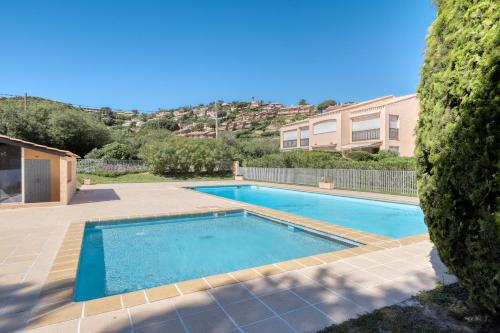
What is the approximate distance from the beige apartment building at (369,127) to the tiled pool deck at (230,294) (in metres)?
20.5

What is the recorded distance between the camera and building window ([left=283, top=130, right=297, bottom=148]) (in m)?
36.4

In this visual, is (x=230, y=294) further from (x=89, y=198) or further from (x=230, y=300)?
(x=89, y=198)

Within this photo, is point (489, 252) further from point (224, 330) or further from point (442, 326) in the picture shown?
point (224, 330)

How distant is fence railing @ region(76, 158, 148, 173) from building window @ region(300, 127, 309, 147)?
1847 cm

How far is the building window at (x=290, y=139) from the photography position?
3639 centimetres

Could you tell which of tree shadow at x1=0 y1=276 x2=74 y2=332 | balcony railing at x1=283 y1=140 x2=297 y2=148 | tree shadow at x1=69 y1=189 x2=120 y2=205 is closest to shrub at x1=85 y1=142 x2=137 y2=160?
tree shadow at x1=69 y1=189 x2=120 y2=205

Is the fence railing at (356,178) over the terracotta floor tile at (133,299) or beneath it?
over

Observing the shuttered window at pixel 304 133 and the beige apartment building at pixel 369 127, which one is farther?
the shuttered window at pixel 304 133

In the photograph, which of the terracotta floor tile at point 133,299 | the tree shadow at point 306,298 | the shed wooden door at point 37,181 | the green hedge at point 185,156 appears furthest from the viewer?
the green hedge at point 185,156

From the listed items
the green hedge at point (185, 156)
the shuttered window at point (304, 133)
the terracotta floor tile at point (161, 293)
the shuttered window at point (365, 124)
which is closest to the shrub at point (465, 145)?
the terracotta floor tile at point (161, 293)

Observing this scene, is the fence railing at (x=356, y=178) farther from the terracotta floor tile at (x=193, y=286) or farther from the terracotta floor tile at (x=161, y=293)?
the terracotta floor tile at (x=161, y=293)

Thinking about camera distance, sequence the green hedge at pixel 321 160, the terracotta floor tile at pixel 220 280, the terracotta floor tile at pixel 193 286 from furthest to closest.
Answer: the green hedge at pixel 321 160, the terracotta floor tile at pixel 220 280, the terracotta floor tile at pixel 193 286

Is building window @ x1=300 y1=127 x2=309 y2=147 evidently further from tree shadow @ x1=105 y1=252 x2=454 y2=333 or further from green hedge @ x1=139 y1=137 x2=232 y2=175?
tree shadow @ x1=105 y1=252 x2=454 y2=333

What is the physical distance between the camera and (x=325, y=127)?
1208 inches
